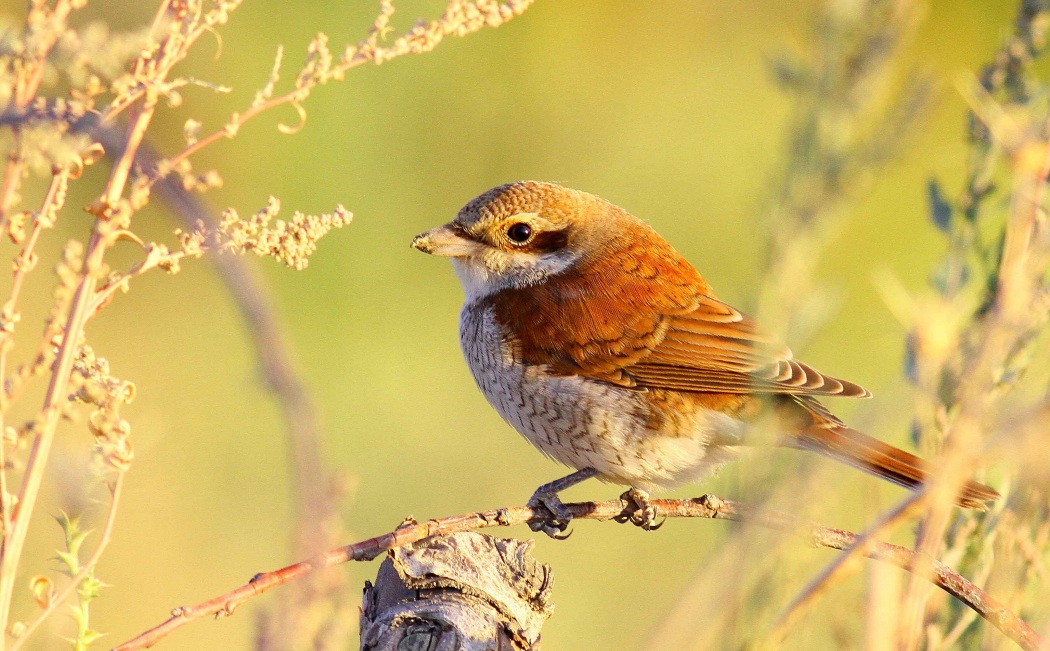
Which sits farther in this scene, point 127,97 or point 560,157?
point 560,157

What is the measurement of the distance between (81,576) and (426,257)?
4255 mm

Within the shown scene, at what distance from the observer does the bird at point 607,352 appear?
272cm

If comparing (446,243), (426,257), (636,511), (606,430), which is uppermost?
(426,257)

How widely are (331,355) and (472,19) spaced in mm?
3664

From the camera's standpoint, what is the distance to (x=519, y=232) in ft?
10.3

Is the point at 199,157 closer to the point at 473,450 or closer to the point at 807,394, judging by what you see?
the point at 473,450

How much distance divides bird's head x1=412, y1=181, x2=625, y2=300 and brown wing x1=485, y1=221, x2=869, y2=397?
0.08 m

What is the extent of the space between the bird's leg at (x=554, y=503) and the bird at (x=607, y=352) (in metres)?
0.01

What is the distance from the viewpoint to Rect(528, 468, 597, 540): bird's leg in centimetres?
182

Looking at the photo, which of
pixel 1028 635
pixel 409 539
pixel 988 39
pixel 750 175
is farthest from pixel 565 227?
pixel 988 39

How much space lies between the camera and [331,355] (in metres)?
4.88

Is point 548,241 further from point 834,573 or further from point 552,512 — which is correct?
point 834,573

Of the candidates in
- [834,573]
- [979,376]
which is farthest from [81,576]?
[979,376]

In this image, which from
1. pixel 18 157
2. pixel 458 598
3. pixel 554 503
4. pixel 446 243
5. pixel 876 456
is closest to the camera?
pixel 18 157
